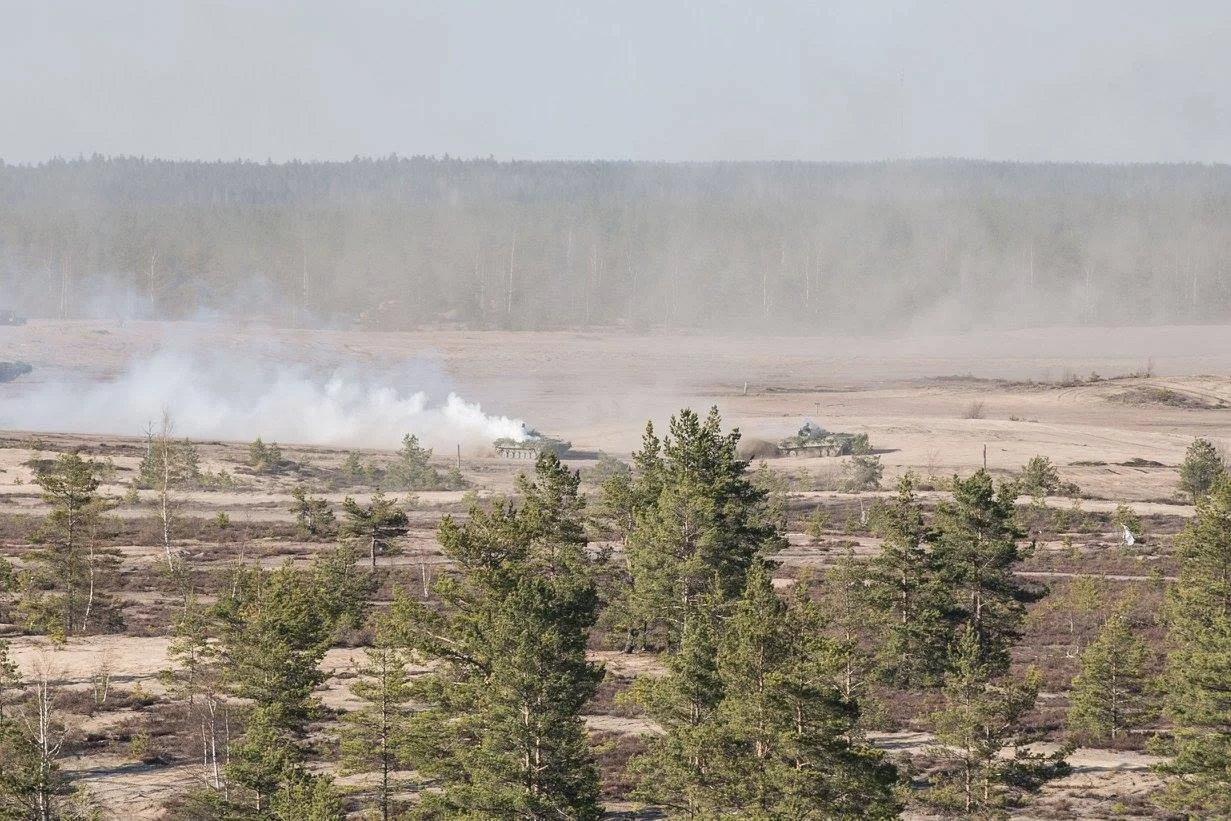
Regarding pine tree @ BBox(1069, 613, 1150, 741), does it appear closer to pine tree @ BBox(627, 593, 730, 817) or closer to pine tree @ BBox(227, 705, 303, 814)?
pine tree @ BBox(627, 593, 730, 817)

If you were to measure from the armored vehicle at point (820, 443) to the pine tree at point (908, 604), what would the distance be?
62.3m

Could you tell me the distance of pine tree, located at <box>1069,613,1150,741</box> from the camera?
44.7m

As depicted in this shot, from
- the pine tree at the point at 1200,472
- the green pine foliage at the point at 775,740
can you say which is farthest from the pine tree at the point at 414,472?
the green pine foliage at the point at 775,740

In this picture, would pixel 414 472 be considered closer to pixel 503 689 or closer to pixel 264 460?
pixel 264 460

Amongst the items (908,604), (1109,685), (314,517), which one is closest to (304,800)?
(908,604)

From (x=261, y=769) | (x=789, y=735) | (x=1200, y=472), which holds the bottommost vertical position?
(x=261, y=769)

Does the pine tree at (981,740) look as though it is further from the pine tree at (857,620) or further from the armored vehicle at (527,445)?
the armored vehicle at (527,445)

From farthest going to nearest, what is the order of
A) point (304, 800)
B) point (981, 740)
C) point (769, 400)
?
point (769, 400) → point (981, 740) → point (304, 800)

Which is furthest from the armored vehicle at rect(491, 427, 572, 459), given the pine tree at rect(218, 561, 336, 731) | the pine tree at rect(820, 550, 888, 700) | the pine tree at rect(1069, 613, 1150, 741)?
the pine tree at rect(218, 561, 336, 731)

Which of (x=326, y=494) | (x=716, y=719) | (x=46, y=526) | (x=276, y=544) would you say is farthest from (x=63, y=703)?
(x=326, y=494)

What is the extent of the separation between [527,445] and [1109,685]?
228 ft

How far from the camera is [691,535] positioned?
43.6 metres

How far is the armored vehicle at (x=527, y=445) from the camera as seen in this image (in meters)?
109

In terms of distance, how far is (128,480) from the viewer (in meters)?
94.8
